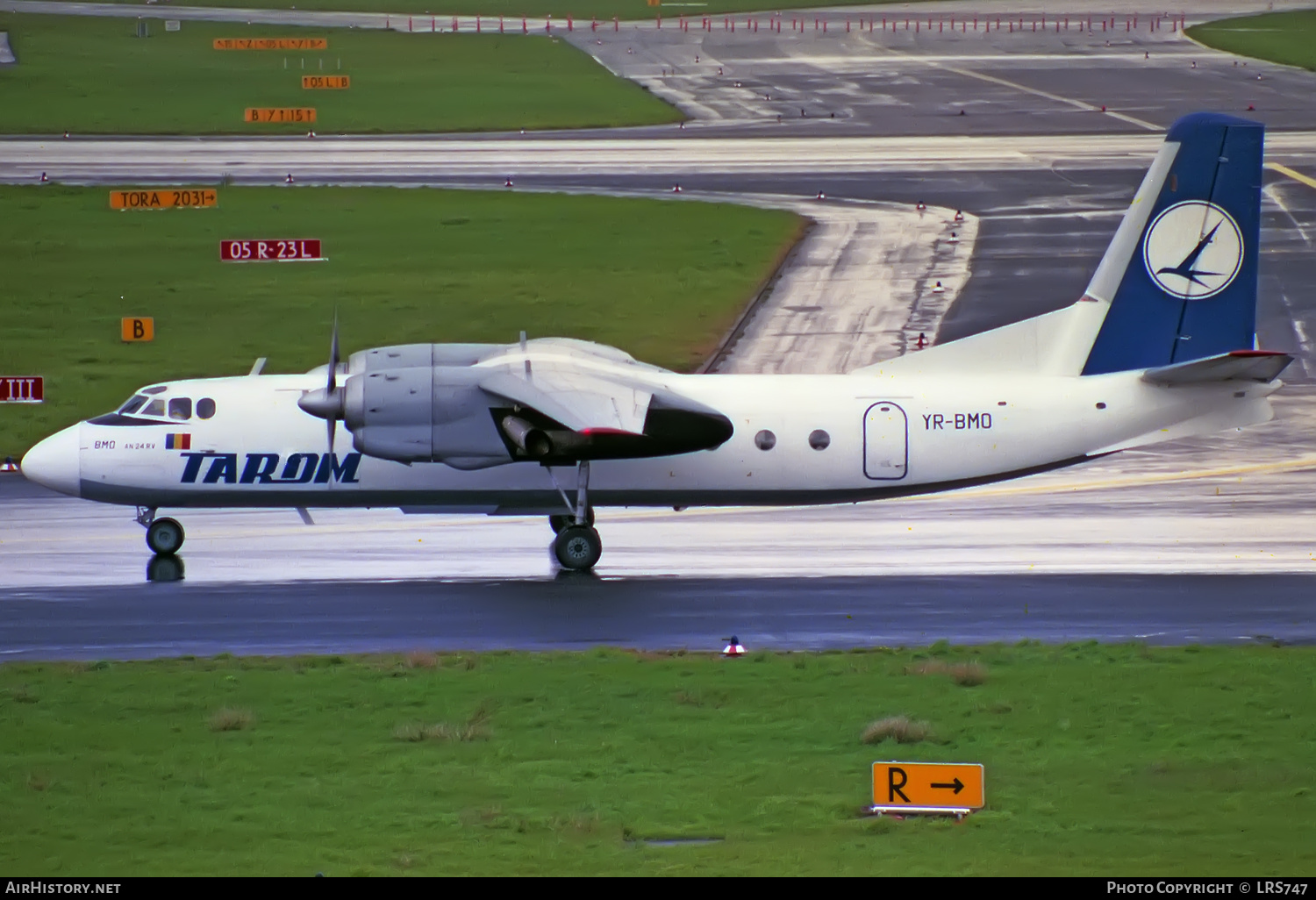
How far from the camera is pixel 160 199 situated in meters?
67.2

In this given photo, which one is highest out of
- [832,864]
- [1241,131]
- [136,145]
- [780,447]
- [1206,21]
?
[1206,21]

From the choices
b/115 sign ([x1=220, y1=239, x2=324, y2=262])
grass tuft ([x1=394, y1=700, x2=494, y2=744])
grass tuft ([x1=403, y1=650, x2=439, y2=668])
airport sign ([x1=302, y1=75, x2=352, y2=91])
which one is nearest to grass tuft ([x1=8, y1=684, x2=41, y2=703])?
grass tuft ([x1=403, y1=650, x2=439, y2=668])

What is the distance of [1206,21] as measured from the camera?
125 m

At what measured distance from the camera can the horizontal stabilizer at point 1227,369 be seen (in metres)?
29.5

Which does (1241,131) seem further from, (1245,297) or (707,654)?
(707,654)

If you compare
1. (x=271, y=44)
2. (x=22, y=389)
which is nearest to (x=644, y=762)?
(x=22, y=389)

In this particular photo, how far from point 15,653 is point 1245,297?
63.5 feet

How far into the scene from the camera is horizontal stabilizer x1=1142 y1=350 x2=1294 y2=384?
1162 inches

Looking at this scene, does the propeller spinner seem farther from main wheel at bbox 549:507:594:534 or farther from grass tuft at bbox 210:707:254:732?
grass tuft at bbox 210:707:254:732

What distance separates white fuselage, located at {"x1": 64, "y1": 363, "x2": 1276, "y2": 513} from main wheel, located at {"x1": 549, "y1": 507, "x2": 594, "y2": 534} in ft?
1.27

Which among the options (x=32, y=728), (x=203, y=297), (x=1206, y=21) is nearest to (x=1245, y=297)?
(x=32, y=728)

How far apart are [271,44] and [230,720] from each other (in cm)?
10031

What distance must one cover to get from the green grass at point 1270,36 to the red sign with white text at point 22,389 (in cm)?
7469

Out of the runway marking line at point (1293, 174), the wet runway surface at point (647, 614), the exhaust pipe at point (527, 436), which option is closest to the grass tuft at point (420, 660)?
the wet runway surface at point (647, 614)
